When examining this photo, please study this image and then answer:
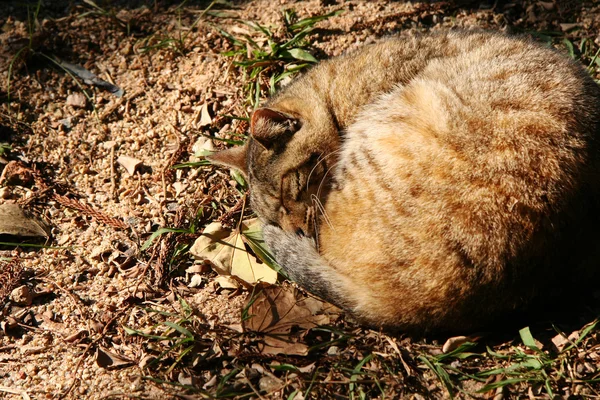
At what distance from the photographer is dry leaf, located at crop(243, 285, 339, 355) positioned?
3.79 metres

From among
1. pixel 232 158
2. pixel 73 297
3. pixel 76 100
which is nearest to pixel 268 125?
pixel 232 158

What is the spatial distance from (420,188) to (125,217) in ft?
7.73

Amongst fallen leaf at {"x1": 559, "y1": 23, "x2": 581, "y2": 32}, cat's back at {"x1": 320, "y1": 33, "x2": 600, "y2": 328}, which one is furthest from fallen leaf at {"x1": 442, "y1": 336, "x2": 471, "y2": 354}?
fallen leaf at {"x1": 559, "y1": 23, "x2": 581, "y2": 32}

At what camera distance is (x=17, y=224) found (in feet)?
14.7

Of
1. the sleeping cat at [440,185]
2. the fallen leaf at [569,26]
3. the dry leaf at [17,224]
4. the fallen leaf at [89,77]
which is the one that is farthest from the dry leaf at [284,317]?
the fallen leaf at [569,26]

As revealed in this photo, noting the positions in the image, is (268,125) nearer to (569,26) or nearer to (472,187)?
(472,187)

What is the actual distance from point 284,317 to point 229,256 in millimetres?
660

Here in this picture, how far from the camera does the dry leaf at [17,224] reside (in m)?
4.43

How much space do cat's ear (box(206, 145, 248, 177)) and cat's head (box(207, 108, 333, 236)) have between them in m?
0.15

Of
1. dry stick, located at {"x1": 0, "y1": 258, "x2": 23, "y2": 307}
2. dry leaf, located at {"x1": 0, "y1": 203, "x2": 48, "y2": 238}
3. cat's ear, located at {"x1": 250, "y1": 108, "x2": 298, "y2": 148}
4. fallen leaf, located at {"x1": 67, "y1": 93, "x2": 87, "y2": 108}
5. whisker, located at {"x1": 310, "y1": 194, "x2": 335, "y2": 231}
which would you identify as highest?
cat's ear, located at {"x1": 250, "y1": 108, "x2": 298, "y2": 148}

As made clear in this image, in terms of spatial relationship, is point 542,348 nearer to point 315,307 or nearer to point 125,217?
point 315,307

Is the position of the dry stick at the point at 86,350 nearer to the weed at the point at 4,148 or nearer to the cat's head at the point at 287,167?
the cat's head at the point at 287,167

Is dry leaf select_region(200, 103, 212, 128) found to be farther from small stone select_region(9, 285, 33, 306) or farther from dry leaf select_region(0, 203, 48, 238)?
small stone select_region(9, 285, 33, 306)

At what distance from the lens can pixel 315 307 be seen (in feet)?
13.1
